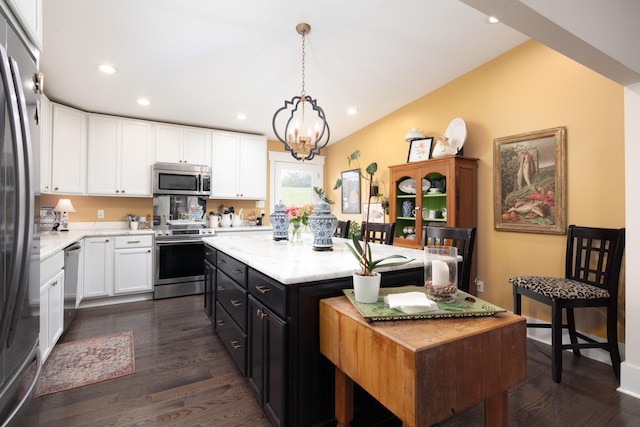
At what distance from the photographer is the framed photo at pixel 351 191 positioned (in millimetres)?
5226

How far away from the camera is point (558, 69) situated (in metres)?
2.77

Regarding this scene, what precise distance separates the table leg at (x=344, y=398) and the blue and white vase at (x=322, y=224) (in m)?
0.94

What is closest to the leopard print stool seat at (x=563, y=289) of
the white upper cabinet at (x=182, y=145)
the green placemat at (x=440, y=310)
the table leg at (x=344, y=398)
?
the green placemat at (x=440, y=310)

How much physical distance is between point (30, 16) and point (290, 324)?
1561mm

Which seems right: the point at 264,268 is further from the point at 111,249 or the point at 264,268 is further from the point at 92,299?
the point at 92,299

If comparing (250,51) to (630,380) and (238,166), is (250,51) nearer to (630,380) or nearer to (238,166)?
(238,166)

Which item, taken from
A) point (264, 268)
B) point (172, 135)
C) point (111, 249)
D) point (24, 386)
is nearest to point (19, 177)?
point (24, 386)

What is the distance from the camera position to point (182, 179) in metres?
4.44

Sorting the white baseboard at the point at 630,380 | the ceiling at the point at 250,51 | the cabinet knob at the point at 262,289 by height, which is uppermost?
the ceiling at the point at 250,51

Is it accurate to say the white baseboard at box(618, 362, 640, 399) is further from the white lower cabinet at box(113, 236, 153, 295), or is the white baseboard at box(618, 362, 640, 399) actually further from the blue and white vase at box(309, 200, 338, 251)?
the white lower cabinet at box(113, 236, 153, 295)

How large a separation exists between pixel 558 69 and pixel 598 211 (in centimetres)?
132

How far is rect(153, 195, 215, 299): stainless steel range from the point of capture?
402cm

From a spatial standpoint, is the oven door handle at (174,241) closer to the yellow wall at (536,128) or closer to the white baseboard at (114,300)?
the white baseboard at (114,300)

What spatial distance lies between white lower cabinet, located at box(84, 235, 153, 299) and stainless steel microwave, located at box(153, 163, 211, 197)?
76cm
